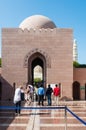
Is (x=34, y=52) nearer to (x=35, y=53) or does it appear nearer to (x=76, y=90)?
(x=35, y=53)

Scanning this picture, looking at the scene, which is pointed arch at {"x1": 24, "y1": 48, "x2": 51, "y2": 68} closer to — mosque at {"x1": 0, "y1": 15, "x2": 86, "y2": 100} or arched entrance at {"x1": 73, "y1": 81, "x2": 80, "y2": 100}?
mosque at {"x1": 0, "y1": 15, "x2": 86, "y2": 100}

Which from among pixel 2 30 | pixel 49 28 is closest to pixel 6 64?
pixel 2 30

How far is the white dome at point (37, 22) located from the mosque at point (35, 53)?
237 centimetres

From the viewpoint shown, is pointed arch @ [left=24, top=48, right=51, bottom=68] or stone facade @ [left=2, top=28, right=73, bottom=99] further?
pointed arch @ [left=24, top=48, right=51, bottom=68]

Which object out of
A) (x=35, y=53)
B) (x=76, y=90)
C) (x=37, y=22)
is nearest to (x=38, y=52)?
(x=35, y=53)

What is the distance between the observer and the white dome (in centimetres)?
3241

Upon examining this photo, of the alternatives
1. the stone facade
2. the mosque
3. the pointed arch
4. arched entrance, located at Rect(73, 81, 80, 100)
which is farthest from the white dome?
arched entrance, located at Rect(73, 81, 80, 100)

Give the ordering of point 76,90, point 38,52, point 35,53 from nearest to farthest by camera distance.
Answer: point 38,52 < point 35,53 < point 76,90

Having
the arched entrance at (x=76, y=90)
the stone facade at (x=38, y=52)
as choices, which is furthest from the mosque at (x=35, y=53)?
the arched entrance at (x=76, y=90)

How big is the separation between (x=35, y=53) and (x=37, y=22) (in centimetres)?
418

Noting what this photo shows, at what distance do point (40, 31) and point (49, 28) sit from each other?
1.23 metres

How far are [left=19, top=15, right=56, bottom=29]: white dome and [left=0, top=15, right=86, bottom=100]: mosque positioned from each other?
237 cm

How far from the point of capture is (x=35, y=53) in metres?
30.1

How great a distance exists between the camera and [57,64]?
29750 mm
